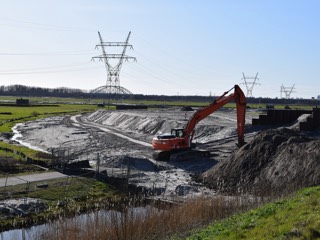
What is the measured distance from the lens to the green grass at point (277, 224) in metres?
14.6

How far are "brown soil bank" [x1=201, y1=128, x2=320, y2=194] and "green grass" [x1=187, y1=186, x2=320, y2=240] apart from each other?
927 cm

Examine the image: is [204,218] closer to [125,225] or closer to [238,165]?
[125,225]

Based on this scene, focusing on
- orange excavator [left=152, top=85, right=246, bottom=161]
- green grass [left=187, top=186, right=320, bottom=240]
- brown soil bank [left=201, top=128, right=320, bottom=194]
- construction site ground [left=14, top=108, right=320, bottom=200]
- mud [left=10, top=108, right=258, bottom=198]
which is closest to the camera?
green grass [left=187, top=186, right=320, bottom=240]

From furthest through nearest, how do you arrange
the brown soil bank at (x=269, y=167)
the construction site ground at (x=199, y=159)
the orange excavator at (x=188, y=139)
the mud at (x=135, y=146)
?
the orange excavator at (x=188, y=139) < the mud at (x=135, y=146) < the construction site ground at (x=199, y=159) < the brown soil bank at (x=269, y=167)

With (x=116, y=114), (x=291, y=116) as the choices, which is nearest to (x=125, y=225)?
(x=291, y=116)

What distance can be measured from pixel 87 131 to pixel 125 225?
5148 cm

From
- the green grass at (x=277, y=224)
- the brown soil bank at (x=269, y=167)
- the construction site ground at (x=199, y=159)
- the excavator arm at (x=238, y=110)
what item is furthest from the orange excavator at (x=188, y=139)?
the green grass at (x=277, y=224)

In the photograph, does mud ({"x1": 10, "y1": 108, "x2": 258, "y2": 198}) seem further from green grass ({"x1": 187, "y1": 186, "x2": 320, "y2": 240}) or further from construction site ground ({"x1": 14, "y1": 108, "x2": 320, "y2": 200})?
green grass ({"x1": 187, "y1": 186, "x2": 320, "y2": 240})

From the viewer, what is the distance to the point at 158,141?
146 feet

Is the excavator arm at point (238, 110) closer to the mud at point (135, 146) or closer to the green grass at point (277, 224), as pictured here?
the mud at point (135, 146)

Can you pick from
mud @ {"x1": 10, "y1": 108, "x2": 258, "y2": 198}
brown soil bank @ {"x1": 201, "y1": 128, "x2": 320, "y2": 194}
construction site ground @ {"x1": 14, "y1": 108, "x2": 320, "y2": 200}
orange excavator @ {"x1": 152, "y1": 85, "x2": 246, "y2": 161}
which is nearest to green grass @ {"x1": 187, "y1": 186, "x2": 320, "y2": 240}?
brown soil bank @ {"x1": 201, "y1": 128, "x2": 320, "y2": 194}

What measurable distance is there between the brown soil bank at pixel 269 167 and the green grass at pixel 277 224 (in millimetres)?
9270

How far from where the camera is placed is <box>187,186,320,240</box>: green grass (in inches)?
574

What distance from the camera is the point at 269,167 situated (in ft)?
106
